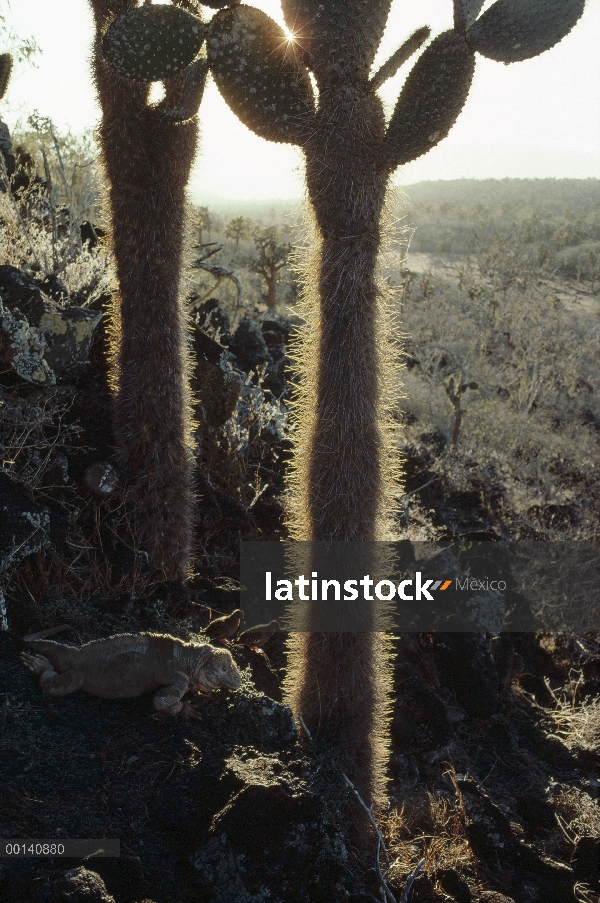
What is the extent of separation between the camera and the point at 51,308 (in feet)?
16.6

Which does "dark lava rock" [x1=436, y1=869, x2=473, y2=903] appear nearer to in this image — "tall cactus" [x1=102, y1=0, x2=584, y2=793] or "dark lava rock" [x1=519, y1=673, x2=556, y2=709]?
"tall cactus" [x1=102, y1=0, x2=584, y2=793]

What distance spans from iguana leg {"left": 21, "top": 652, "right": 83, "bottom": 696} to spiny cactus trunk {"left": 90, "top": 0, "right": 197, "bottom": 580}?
1.46m

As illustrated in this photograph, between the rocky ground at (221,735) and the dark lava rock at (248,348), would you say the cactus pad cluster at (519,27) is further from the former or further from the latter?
the dark lava rock at (248,348)

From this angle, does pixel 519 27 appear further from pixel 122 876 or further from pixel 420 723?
pixel 420 723

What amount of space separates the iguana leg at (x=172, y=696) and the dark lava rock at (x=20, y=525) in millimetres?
1204

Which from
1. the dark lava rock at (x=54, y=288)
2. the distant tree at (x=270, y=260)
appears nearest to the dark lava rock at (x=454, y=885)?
the dark lava rock at (x=54, y=288)

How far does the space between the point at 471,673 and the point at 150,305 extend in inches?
141

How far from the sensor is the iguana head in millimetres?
3236

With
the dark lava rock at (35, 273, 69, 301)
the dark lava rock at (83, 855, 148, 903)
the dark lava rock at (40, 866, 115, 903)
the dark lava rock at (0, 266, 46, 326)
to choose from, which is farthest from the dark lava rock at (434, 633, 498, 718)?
the dark lava rock at (35, 273, 69, 301)

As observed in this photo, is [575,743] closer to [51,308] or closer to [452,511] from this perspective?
[452,511]

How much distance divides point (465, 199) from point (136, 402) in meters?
56.2

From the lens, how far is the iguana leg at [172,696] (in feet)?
10.2

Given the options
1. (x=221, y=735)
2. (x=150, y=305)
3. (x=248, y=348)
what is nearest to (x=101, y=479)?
(x=150, y=305)

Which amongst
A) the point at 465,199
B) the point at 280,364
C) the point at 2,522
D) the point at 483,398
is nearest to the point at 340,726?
the point at 2,522
